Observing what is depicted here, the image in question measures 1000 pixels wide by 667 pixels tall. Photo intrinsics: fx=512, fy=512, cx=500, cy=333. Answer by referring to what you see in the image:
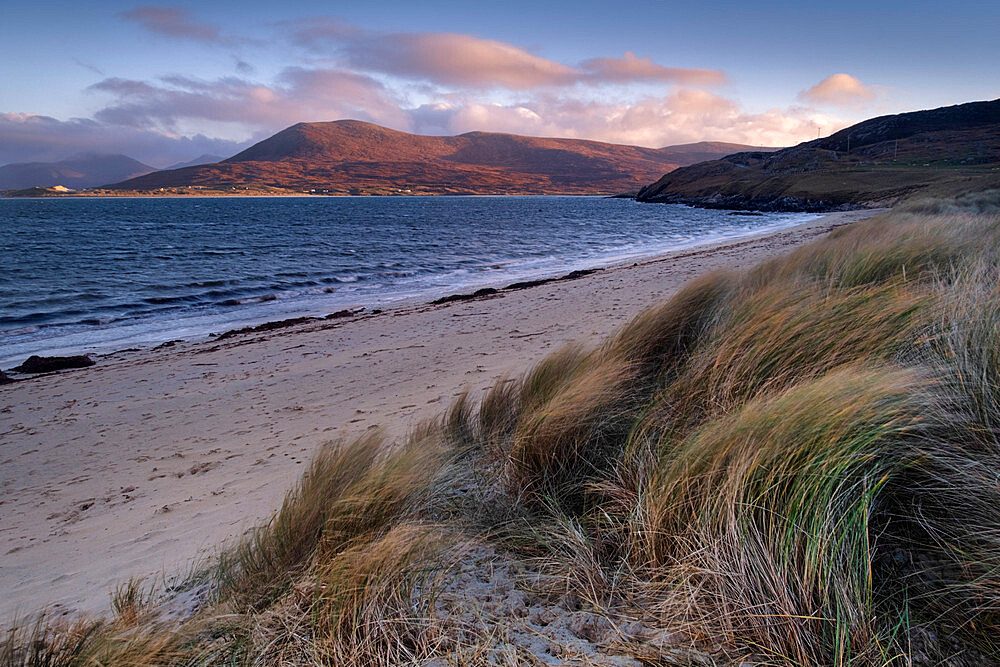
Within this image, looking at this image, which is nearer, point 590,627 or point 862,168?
point 590,627

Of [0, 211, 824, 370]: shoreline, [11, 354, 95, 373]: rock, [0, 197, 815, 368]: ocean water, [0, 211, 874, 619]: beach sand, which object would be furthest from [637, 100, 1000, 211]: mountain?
[11, 354, 95, 373]: rock

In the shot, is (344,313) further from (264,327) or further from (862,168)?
(862,168)

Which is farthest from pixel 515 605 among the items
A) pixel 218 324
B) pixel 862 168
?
pixel 862 168

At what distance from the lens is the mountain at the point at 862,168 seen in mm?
51781

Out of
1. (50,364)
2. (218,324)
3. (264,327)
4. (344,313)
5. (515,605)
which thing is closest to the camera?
(515,605)

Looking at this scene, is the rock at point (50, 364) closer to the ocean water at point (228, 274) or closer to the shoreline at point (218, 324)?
the shoreline at point (218, 324)

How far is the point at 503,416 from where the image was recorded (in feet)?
12.1

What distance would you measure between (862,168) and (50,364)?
90165 millimetres

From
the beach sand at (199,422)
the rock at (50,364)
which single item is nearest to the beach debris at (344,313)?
the beach sand at (199,422)

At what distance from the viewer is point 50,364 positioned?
30.1 feet

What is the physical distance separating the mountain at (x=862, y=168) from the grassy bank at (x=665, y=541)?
25.4 metres

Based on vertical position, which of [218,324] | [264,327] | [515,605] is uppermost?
[515,605]

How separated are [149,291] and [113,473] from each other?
49.8 ft

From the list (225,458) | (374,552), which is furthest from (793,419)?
(225,458)
